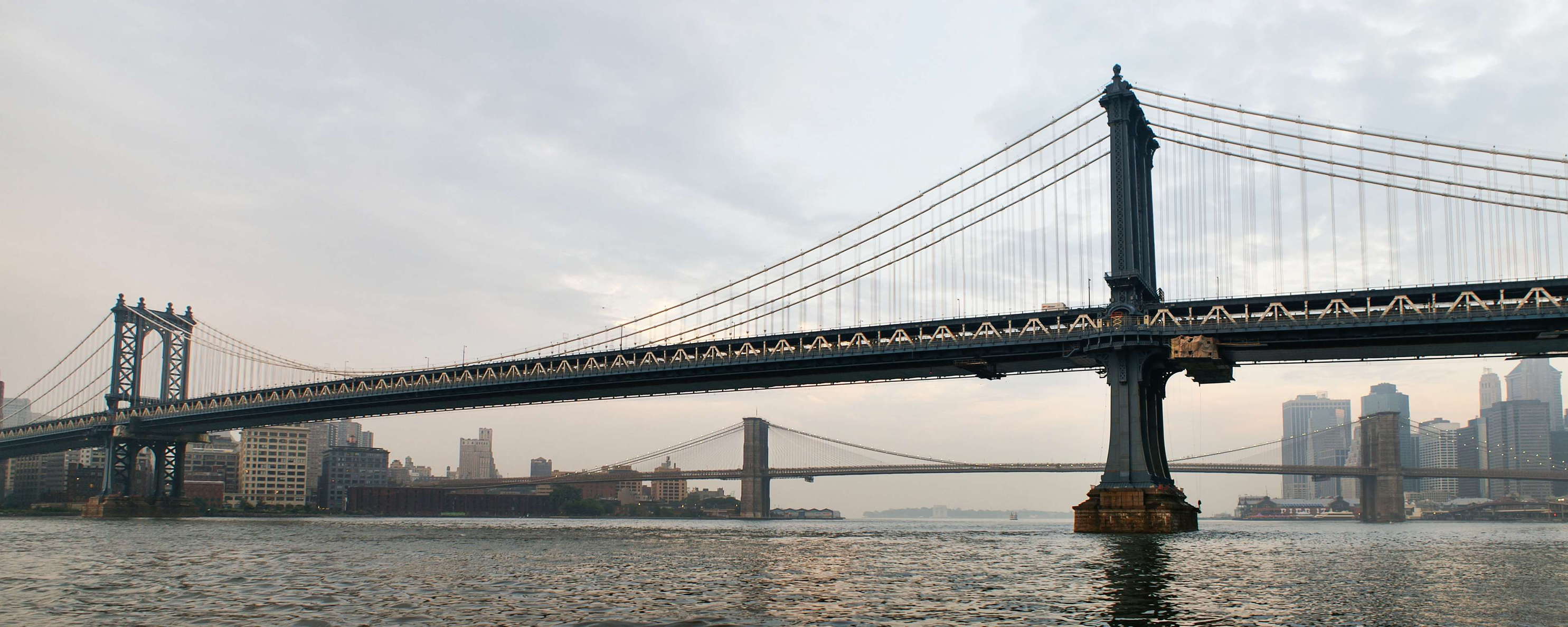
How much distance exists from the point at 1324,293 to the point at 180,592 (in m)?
60.0

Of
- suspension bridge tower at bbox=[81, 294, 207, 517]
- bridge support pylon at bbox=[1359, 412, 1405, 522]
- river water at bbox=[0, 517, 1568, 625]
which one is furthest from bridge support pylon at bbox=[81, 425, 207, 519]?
bridge support pylon at bbox=[1359, 412, 1405, 522]

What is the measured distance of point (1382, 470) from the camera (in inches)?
6959

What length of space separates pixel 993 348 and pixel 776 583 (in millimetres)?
42915

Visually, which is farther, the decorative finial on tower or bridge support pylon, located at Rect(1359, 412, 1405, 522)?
bridge support pylon, located at Rect(1359, 412, 1405, 522)

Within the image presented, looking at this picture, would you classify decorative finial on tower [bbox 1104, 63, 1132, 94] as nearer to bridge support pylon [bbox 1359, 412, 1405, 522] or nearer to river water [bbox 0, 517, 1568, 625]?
river water [bbox 0, 517, 1568, 625]

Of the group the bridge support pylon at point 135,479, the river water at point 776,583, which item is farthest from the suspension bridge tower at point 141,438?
the river water at point 776,583

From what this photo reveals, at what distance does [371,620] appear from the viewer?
2589 centimetres

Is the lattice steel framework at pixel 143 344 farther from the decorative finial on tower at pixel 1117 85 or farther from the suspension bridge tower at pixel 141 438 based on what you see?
the decorative finial on tower at pixel 1117 85

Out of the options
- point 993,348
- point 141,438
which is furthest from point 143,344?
point 993,348

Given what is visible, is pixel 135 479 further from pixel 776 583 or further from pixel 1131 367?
pixel 776 583

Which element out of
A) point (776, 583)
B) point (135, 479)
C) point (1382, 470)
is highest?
point (1382, 470)

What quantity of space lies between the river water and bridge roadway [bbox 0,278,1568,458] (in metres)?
12.0

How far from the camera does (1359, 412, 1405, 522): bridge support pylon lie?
578ft

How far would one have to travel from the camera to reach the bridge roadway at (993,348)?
65125 millimetres
